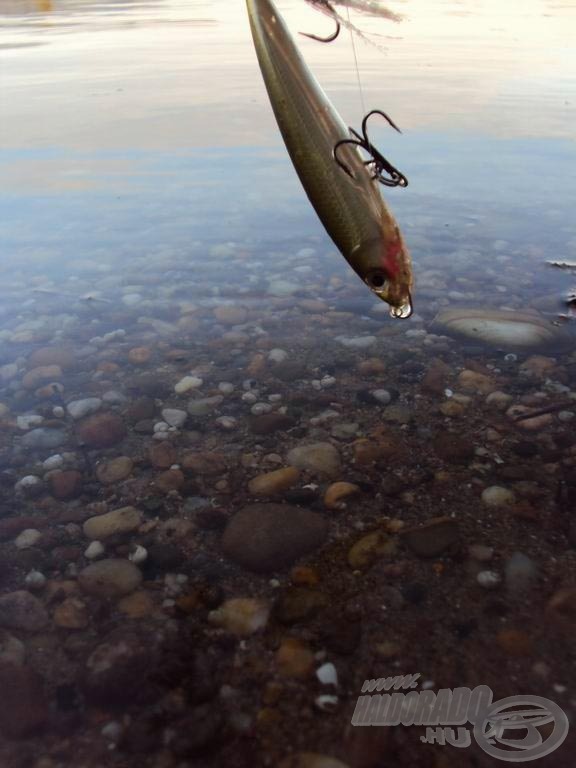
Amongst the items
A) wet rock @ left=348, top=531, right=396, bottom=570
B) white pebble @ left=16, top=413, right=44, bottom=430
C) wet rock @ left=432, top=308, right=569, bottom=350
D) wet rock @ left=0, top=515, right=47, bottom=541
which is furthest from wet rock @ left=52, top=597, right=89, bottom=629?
wet rock @ left=432, top=308, right=569, bottom=350

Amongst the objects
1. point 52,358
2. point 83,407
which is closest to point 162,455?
point 83,407

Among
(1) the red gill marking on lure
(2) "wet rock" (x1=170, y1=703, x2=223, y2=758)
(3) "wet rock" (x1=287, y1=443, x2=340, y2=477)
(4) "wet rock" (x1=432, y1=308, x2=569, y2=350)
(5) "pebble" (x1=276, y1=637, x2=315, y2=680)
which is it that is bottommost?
(4) "wet rock" (x1=432, y1=308, x2=569, y2=350)

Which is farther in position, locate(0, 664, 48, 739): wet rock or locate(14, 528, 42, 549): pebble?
locate(14, 528, 42, 549): pebble

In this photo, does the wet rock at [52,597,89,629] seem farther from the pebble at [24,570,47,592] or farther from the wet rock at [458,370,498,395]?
the wet rock at [458,370,498,395]

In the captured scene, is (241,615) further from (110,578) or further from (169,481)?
(169,481)

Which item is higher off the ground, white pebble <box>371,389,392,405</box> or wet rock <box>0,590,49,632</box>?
wet rock <box>0,590,49,632</box>

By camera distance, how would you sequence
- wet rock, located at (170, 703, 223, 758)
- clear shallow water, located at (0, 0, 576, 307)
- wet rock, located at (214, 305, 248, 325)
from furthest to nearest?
clear shallow water, located at (0, 0, 576, 307) < wet rock, located at (214, 305, 248, 325) < wet rock, located at (170, 703, 223, 758)

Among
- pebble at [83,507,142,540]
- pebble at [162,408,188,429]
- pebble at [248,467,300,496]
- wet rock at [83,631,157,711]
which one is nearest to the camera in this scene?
wet rock at [83,631,157,711]
